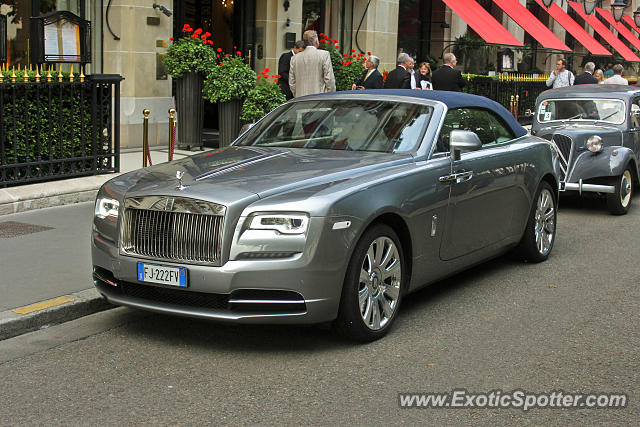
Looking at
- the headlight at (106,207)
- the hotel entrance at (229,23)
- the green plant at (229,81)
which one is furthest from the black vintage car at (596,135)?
the hotel entrance at (229,23)

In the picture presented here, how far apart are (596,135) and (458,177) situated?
5816 mm

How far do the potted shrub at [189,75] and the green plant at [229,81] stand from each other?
0.96 feet

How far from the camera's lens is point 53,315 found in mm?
6262

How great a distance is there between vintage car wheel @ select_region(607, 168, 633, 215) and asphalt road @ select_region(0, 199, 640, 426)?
14.8 ft

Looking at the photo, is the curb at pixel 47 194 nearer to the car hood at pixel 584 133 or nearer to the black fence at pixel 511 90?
the car hood at pixel 584 133

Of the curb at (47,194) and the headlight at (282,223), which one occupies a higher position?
the headlight at (282,223)

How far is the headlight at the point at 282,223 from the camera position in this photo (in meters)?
5.41

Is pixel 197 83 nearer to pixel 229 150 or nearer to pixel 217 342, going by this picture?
pixel 229 150

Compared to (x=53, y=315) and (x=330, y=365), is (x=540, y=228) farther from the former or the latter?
(x=53, y=315)

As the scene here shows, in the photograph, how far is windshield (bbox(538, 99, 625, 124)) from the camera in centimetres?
1256

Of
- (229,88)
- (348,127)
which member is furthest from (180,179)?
(229,88)

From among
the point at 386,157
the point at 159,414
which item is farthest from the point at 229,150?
the point at 159,414

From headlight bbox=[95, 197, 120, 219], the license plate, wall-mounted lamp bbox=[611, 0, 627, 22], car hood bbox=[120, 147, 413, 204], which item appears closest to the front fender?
car hood bbox=[120, 147, 413, 204]

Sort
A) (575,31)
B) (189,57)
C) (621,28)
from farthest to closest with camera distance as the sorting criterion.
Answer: (621,28) → (575,31) → (189,57)
